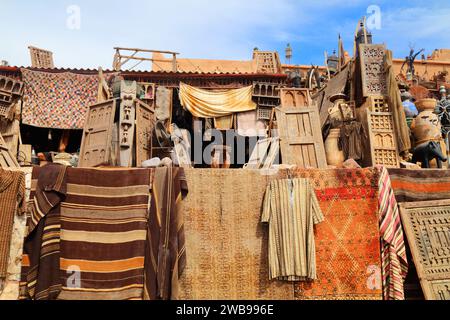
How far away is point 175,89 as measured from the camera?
31.2 feet

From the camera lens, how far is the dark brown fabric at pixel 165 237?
13.5 ft

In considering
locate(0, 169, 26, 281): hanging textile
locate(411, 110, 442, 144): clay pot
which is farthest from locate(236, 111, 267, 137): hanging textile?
locate(0, 169, 26, 281): hanging textile

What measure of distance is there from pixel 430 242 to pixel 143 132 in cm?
476

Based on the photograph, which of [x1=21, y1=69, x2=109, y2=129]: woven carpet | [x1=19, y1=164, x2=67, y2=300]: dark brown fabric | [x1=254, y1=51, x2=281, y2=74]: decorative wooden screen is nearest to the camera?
[x1=19, y1=164, x2=67, y2=300]: dark brown fabric

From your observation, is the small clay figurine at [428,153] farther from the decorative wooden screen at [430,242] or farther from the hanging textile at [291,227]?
the hanging textile at [291,227]

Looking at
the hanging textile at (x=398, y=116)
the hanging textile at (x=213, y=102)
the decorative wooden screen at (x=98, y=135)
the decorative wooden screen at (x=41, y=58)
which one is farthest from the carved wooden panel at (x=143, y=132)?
the decorative wooden screen at (x=41, y=58)

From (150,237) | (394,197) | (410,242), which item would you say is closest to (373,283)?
(410,242)

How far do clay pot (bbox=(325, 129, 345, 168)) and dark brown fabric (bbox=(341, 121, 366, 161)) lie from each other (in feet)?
0.30

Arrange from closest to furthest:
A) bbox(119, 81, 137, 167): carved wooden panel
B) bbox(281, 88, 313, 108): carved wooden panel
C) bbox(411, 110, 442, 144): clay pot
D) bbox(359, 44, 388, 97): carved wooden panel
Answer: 1. bbox(119, 81, 137, 167): carved wooden panel
2. bbox(411, 110, 442, 144): clay pot
3. bbox(359, 44, 388, 97): carved wooden panel
4. bbox(281, 88, 313, 108): carved wooden panel

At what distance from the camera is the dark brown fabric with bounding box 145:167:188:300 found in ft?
13.5

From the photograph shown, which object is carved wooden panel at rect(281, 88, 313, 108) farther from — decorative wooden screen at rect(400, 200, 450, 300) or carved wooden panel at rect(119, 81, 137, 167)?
decorative wooden screen at rect(400, 200, 450, 300)

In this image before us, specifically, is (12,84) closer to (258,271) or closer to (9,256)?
(9,256)

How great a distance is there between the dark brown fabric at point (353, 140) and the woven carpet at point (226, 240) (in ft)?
8.66
